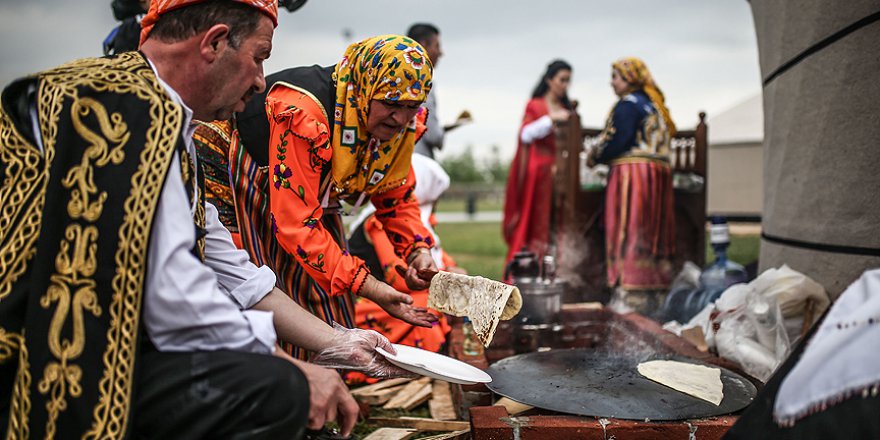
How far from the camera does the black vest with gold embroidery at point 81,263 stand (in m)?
1.24

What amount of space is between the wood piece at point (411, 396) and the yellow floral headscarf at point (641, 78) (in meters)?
3.34

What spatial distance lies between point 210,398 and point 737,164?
13.6 metres

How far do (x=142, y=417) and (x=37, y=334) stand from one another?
253mm

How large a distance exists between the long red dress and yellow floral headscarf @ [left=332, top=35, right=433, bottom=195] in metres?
3.86

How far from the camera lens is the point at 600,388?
240 cm

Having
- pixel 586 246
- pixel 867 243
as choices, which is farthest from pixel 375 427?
pixel 586 246

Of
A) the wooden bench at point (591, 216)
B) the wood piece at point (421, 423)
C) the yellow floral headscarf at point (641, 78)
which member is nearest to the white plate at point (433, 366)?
the wood piece at point (421, 423)

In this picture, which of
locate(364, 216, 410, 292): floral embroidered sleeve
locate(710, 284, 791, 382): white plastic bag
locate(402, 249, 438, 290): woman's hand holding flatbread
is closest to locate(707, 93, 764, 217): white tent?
locate(710, 284, 791, 382): white plastic bag

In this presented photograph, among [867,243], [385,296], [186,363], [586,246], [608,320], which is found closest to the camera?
[186,363]

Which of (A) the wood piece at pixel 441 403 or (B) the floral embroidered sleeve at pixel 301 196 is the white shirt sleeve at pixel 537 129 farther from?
Answer: (B) the floral embroidered sleeve at pixel 301 196

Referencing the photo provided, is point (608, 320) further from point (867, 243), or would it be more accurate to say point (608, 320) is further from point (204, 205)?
point (204, 205)

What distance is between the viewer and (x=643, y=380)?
2.51 meters

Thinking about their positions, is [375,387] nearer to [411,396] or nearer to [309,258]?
[411,396]

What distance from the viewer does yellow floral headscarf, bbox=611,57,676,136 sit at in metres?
5.54
